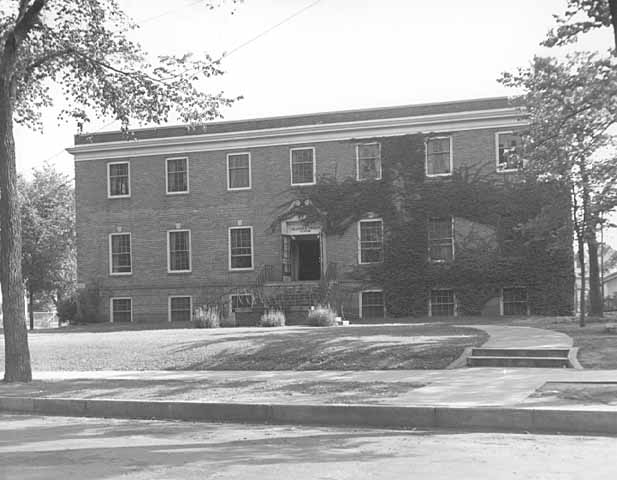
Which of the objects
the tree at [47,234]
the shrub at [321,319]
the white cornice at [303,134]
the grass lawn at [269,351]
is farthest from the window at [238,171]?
the grass lawn at [269,351]

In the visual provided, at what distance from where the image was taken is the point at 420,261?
111 feet

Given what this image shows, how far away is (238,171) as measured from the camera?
→ 3681 cm

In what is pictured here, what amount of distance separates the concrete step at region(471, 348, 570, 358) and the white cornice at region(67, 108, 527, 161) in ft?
60.1

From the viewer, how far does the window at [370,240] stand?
34688 millimetres

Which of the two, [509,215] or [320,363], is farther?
[509,215]

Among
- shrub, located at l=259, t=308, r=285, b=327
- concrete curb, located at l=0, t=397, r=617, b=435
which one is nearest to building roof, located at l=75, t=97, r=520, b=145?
shrub, located at l=259, t=308, r=285, b=327

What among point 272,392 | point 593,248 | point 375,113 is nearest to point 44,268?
point 375,113

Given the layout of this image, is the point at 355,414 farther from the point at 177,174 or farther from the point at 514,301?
the point at 177,174

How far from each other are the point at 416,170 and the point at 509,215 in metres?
4.54

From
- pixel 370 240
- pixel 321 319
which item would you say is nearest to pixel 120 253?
pixel 370 240

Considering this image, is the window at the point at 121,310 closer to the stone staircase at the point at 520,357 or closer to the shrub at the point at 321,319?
the shrub at the point at 321,319

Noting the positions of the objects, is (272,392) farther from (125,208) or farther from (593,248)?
(125,208)

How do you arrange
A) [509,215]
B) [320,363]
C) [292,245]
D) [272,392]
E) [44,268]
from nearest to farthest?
[272,392] < [320,363] < [509,215] < [292,245] < [44,268]

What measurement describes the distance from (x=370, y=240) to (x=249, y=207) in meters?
6.03
